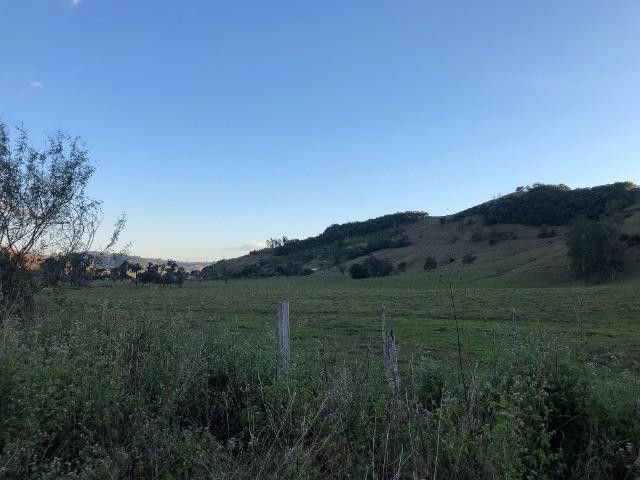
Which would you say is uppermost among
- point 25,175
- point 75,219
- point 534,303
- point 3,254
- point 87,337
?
point 25,175

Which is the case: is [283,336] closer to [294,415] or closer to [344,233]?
[294,415]

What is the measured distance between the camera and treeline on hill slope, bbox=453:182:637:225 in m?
119

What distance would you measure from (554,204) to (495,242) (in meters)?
26.9

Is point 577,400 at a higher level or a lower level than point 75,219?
lower

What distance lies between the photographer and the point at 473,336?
19.2 metres

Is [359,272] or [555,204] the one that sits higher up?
[555,204]

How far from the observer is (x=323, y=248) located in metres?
167

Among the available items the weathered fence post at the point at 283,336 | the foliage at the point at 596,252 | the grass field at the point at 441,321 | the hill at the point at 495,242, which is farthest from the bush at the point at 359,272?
the weathered fence post at the point at 283,336

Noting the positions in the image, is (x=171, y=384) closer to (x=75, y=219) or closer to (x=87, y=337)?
(x=87, y=337)

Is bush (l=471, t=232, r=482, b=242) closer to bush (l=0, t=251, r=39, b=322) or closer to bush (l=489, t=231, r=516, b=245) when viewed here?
bush (l=489, t=231, r=516, b=245)

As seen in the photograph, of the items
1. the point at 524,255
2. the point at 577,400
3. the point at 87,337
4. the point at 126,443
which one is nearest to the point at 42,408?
the point at 126,443

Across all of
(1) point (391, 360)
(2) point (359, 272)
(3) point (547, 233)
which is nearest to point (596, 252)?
(2) point (359, 272)

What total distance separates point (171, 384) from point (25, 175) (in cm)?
1243

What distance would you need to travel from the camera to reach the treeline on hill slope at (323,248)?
5162 inches
